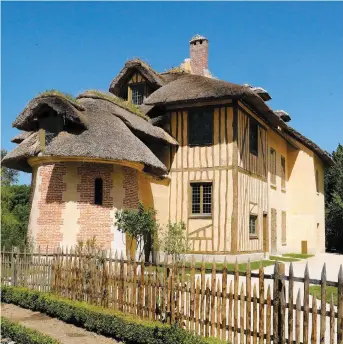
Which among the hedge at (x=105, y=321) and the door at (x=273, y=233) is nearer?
the hedge at (x=105, y=321)

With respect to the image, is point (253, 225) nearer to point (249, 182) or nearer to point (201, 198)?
point (249, 182)

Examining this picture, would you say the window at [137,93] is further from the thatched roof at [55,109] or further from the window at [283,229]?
the window at [283,229]

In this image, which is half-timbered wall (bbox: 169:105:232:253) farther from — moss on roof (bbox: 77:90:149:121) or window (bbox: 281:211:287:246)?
window (bbox: 281:211:287:246)

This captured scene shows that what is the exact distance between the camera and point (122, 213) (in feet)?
51.2

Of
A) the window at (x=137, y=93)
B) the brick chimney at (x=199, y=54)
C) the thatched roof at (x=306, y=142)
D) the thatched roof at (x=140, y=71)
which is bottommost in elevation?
the thatched roof at (x=306, y=142)

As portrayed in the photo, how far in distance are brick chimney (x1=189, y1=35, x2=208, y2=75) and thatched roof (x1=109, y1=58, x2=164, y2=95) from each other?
2.40 meters

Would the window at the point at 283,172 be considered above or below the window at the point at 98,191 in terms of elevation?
above

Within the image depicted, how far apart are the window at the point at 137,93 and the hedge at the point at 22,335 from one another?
1473cm

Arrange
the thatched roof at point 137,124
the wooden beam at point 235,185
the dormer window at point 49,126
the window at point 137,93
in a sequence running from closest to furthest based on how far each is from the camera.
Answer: the dormer window at point 49,126
the thatched roof at point 137,124
the wooden beam at point 235,185
the window at point 137,93

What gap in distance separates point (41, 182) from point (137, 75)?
340 inches

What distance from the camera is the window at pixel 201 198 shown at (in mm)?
18172

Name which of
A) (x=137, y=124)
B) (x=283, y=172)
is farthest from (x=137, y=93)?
(x=283, y=172)

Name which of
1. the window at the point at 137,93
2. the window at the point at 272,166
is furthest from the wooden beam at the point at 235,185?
the window at the point at 272,166

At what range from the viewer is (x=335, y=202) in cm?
3052
